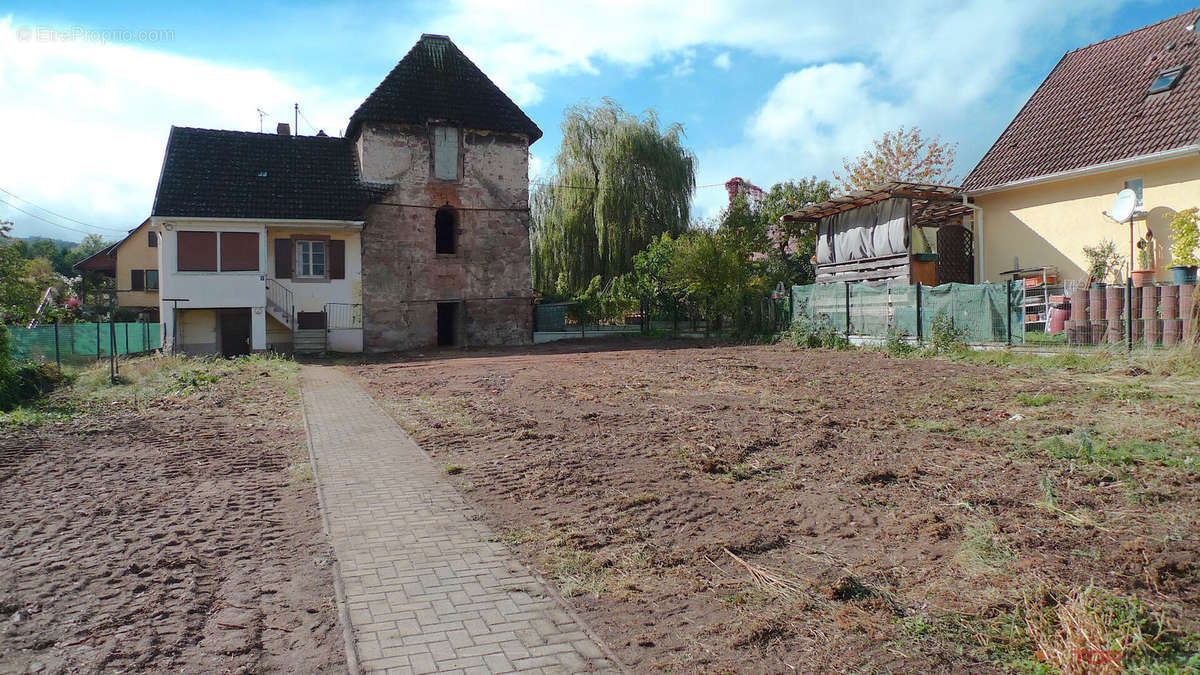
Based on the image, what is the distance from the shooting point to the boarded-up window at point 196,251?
84.1 feet

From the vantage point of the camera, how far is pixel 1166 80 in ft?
68.4

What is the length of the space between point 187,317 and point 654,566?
26357 millimetres

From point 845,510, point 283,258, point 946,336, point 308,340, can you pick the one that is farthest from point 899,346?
point 283,258

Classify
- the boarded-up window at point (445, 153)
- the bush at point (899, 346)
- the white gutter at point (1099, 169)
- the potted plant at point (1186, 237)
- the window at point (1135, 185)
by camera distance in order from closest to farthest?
the potted plant at point (1186, 237), the bush at point (899, 346), the white gutter at point (1099, 169), the window at point (1135, 185), the boarded-up window at point (445, 153)

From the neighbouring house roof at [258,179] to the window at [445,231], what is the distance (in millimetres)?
3076

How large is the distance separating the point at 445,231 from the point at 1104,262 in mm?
23636

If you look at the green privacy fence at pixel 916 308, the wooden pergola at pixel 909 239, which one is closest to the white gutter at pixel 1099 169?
the wooden pergola at pixel 909 239

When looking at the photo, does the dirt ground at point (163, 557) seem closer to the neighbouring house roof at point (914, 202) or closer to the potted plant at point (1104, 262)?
the neighbouring house roof at point (914, 202)

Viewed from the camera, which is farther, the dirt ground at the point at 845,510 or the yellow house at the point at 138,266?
the yellow house at the point at 138,266

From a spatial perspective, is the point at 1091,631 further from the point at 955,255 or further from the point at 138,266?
the point at 138,266

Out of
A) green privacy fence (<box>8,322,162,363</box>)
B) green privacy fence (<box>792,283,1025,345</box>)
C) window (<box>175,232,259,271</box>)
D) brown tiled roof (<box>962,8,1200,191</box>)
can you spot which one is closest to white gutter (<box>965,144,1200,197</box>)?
brown tiled roof (<box>962,8,1200,191</box>)

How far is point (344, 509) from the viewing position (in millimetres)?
6543

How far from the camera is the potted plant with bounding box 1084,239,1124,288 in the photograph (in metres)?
20.3

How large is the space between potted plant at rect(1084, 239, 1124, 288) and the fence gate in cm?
454
